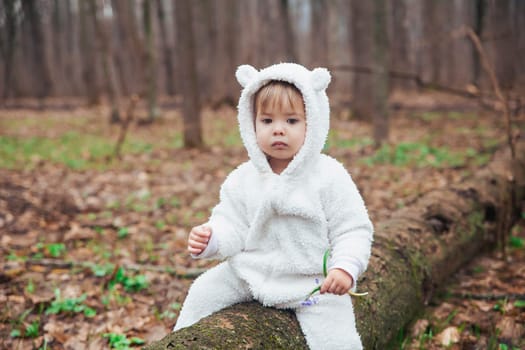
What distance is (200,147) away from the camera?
9.52 m

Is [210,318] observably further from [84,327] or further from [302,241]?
[84,327]

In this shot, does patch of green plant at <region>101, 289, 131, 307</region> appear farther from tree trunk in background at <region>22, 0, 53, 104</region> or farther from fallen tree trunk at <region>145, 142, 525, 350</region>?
tree trunk in background at <region>22, 0, 53, 104</region>

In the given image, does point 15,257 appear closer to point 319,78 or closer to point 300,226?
point 300,226

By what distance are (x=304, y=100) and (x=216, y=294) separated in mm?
1034

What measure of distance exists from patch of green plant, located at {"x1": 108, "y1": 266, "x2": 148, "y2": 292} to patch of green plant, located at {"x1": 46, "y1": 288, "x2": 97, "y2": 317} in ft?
0.96

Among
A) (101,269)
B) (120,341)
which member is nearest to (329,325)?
(120,341)

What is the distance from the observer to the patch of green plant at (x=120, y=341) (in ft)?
9.04

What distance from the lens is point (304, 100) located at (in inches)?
81.1

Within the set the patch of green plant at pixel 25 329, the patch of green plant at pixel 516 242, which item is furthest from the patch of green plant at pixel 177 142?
the patch of green plant at pixel 25 329

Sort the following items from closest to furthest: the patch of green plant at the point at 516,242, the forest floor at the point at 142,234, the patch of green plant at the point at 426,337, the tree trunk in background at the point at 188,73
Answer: the patch of green plant at the point at 426,337
the forest floor at the point at 142,234
the patch of green plant at the point at 516,242
the tree trunk in background at the point at 188,73

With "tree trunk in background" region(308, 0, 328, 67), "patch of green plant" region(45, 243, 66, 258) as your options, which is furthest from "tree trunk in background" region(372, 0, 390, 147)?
"tree trunk in background" region(308, 0, 328, 67)

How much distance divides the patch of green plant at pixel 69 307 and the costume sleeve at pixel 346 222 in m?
1.93

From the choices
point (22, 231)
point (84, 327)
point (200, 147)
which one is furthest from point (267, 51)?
point (84, 327)

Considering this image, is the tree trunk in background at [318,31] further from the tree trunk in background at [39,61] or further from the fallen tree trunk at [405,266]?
the fallen tree trunk at [405,266]
